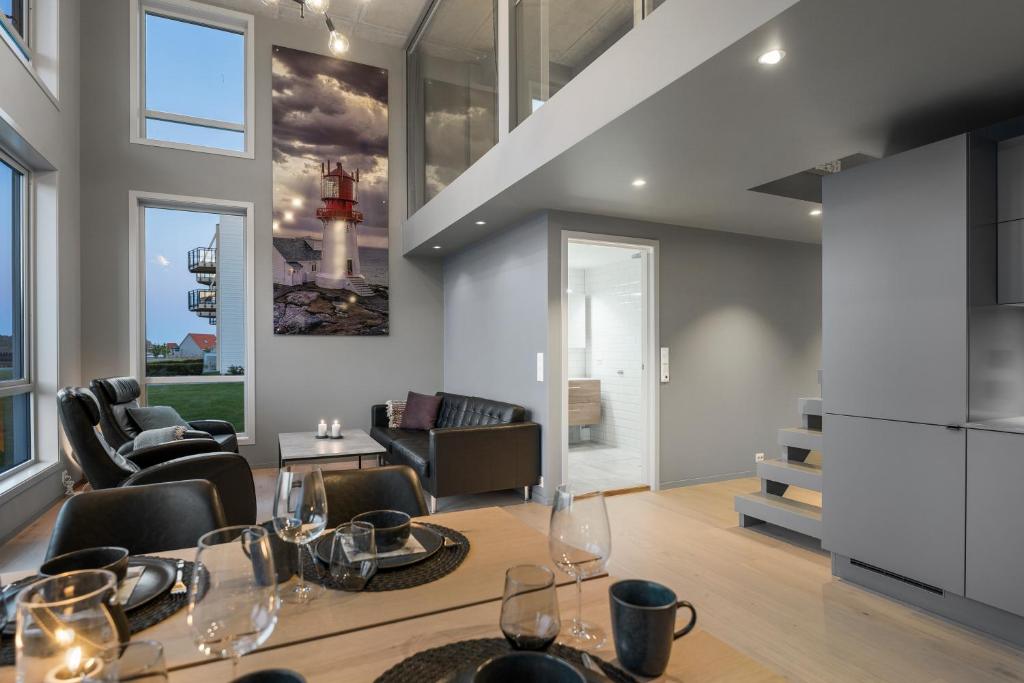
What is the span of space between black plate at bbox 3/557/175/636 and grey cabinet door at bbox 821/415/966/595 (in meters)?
2.99

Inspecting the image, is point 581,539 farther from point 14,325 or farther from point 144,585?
point 14,325

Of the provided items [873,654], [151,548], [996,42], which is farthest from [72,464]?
[996,42]

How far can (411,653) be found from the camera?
0.91m

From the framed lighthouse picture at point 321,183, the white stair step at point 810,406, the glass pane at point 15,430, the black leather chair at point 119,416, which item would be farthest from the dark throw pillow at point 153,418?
the white stair step at point 810,406

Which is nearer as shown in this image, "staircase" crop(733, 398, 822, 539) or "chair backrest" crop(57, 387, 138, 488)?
"chair backrest" crop(57, 387, 138, 488)

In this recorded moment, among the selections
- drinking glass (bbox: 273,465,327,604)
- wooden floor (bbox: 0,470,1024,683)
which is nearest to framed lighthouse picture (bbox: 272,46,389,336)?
wooden floor (bbox: 0,470,1024,683)

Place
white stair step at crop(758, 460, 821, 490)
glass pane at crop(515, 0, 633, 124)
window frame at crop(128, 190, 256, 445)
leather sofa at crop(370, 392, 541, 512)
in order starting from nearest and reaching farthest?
glass pane at crop(515, 0, 633, 124)
white stair step at crop(758, 460, 821, 490)
leather sofa at crop(370, 392, 541, 512)
window frame at crop(128, 190, 256, 445)

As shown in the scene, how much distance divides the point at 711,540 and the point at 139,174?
5.92 m

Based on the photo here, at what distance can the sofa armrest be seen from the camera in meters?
4.25

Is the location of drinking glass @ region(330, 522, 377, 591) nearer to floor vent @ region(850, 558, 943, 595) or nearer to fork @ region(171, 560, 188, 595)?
fork @ region(171, 560, 188, 595)

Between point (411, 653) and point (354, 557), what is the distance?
0.80 feet

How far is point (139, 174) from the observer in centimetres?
551

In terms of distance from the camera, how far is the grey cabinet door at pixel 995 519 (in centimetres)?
235

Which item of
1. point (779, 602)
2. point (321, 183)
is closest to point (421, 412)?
point (321, 183)
